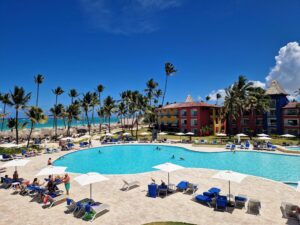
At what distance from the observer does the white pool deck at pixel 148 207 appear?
35.3 ft

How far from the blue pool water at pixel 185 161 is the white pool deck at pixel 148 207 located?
6.91 m

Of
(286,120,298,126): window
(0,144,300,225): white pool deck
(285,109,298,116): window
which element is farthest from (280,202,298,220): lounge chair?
(285,109,298,116): window

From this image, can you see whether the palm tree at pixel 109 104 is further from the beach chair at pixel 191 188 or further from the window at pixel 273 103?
the beach chair at pixel 191 188

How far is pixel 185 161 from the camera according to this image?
28.4 metres

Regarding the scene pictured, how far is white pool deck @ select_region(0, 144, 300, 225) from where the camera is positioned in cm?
1075

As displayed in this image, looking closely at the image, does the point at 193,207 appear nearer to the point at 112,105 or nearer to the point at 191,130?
the point at 191,130

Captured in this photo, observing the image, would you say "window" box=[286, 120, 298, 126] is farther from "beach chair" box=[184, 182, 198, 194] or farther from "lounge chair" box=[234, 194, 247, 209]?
"lounge chair" box=[234, 194, 247, 209]

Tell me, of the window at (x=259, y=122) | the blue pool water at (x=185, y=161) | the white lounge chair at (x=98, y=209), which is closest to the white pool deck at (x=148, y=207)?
the white lounge chair at (x=98, y=209)

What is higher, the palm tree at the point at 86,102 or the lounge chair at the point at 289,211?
the palm tree at the point at 86,102

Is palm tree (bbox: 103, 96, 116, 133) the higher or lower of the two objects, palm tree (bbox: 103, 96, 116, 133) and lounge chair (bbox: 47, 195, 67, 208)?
the higher

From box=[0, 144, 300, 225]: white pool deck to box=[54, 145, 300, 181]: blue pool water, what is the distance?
691 cm

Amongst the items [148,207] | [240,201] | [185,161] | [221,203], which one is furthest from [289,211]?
[185,161]

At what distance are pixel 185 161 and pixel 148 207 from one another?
663 inches

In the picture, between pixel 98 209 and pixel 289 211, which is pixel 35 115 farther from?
pixel 289 211
